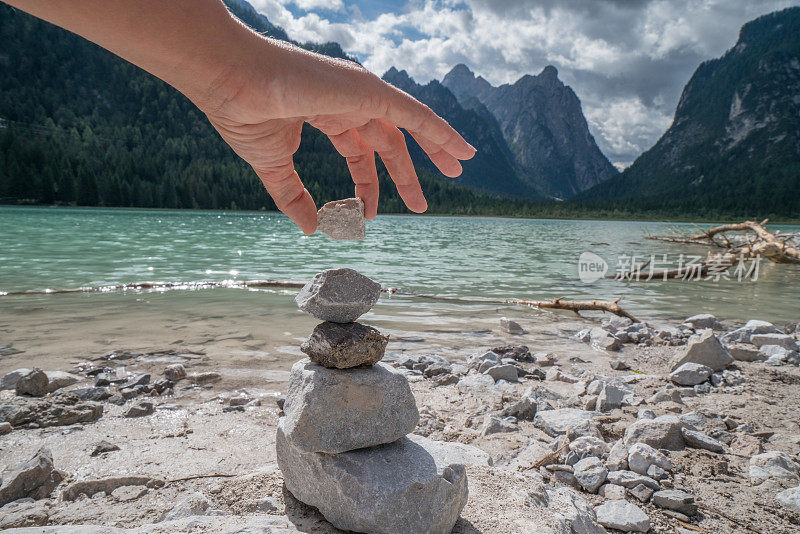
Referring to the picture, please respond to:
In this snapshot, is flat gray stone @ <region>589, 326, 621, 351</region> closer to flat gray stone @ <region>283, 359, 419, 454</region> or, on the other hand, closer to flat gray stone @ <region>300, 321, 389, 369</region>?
flat gray stone @ <region>283, 359, 419, 454</region>

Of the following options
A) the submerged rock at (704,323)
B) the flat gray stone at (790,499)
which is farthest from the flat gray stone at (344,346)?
the submerged rock at (704,323)

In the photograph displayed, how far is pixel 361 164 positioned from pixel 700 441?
138 inches

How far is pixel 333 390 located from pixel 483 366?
11.8ft

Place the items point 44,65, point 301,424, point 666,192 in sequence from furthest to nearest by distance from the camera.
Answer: point 666,192, point 44,65, point 301,424

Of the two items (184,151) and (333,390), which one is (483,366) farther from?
(184,151)

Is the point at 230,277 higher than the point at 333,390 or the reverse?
the reverse

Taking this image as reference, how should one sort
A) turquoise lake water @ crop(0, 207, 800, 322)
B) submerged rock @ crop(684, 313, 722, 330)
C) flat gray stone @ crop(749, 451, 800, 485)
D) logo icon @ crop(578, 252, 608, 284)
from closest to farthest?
flat gray stone @ crop(749, 451, 800, 485) → submerged rock @ crop(684, 313, 722, 330) → turquoise lake water @ crop(0, 207, 800, 322) → logo icon @ crop(578, 252, 608, 284)

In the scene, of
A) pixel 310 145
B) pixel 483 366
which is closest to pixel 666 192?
pixel 310 145

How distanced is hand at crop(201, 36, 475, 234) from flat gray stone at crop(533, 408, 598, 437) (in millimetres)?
2527

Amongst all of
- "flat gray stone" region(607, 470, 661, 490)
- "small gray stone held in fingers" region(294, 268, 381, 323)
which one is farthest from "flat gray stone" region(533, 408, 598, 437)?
"small gray stone held in fingers" region(294, 268, 381, 323)

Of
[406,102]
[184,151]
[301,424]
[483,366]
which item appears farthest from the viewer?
[184,151]

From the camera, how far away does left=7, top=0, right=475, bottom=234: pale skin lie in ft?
5.25

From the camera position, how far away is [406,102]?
2.23m

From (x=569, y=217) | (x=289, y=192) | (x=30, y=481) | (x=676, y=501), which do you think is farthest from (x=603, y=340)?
(x=569, y=217)
